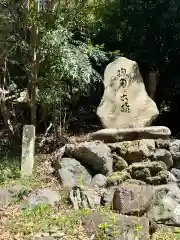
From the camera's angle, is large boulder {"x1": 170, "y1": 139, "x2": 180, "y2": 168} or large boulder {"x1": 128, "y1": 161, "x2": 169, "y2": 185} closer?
large boulder {"x1": 128, "y1": 161, "x2": 169, "y2": 185}

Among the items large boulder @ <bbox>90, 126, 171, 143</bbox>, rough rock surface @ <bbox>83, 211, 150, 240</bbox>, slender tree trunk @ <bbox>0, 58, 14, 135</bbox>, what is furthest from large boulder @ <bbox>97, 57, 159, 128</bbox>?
rough rock surface @ <bbox>83, 211, 150, 240</bbox>

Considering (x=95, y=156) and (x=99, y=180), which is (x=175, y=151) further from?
(x=99, y=180)

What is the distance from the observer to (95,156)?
6418 millimetres

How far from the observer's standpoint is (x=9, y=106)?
8.15m

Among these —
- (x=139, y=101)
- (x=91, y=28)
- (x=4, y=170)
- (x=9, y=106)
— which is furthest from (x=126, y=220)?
(x=91, y=28)

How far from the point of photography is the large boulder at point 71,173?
6020 mm

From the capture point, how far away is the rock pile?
199 inches

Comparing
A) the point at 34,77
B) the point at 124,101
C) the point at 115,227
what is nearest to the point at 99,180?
the point at 124,101

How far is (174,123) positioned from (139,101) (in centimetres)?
208

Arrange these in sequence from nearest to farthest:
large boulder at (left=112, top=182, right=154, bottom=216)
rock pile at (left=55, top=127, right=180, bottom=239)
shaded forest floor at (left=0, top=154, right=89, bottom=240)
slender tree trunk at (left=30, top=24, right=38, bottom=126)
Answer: shaded forest floor at (left=0, top=154, right=89, bottom=240) → large boulder at (left=112, top=182, right=154, bottom=216) → rock pile at (left=55, top=127, right=180, bottom=239) → slender tree trunk at (left=30, top=24, right=38, bottom=126)

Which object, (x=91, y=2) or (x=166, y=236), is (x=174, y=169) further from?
(x=91, y=2)

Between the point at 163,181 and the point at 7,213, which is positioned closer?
the point at 7,213

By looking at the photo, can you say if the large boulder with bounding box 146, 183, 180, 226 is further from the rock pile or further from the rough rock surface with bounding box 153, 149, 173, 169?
the rough rock surface with bounding box 153, 149, 173, 169

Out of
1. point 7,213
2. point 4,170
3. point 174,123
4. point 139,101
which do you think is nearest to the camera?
point 7,213
